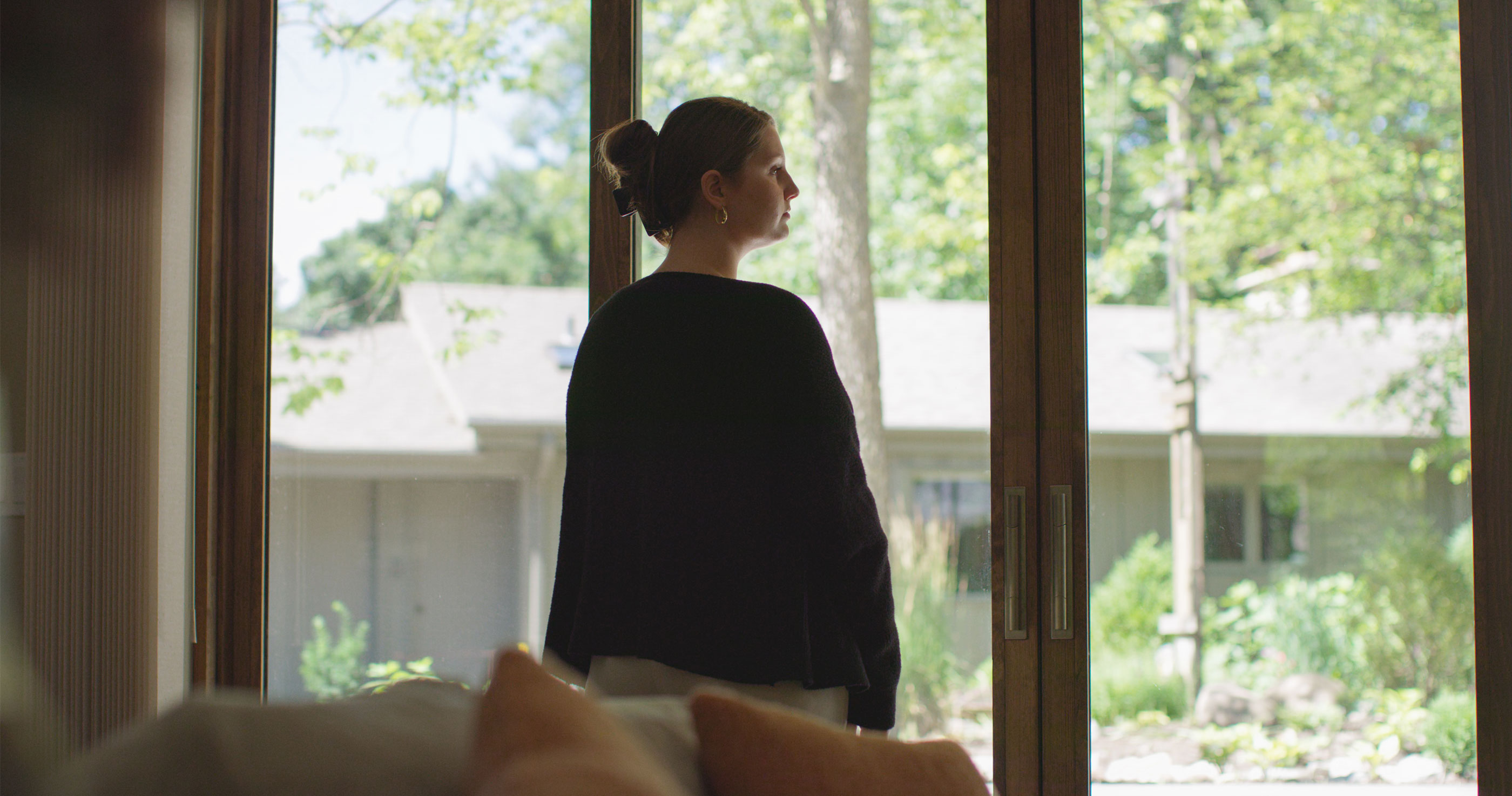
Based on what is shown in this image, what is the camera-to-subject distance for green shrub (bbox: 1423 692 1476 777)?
2.00 meters

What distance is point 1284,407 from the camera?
205cm

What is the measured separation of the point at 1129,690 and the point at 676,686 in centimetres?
108

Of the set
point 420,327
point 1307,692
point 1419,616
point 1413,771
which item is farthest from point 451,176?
point 1413,771

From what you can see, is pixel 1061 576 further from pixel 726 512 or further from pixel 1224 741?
pixel 726 512

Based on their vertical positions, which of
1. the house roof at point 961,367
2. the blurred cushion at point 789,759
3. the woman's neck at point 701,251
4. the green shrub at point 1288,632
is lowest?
the green shrub at point 1288,632

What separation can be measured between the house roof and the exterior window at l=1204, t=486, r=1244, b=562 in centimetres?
12

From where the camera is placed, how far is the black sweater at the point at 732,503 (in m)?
1.34

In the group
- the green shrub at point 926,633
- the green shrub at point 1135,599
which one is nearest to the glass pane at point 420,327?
the green shrub at point 926,633

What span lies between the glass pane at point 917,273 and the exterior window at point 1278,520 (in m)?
0.51

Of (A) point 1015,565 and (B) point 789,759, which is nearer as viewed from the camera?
(B) point 789,759

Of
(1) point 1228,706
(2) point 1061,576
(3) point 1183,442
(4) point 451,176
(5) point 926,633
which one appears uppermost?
(4) point 451,176

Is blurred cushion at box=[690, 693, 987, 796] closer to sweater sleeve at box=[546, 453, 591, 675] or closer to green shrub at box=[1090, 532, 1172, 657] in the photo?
sweater sleeve at box=[546, 453, 591, 675]

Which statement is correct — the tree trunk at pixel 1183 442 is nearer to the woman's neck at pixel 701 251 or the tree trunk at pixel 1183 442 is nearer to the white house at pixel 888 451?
the white house at pixel 888 451

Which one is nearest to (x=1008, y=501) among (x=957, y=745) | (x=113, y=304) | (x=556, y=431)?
(x=556, y=431)
